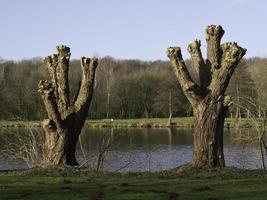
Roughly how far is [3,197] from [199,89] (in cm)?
686

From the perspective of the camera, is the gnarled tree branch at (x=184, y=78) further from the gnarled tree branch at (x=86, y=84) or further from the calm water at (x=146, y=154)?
the calm water at (x=146, y=154)

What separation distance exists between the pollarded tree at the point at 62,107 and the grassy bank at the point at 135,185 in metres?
1.81

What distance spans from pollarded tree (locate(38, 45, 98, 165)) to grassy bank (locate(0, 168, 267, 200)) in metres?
1.81

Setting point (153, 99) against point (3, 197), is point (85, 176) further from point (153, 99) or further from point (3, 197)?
point (153, 99)

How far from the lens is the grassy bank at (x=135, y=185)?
11.0 meters

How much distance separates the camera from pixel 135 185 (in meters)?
12.4

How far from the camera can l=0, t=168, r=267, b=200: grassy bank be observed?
11.0m

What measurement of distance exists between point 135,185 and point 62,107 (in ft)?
19.5

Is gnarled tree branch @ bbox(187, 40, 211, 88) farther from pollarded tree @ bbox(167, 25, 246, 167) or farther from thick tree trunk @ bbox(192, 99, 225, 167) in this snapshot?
thick tree trunk @ bbox(192, 99, 225, 167)

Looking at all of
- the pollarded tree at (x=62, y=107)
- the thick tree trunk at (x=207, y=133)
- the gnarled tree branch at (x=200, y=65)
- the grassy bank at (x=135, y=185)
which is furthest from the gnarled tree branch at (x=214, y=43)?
the pollarded tree at (x=62, y=107)

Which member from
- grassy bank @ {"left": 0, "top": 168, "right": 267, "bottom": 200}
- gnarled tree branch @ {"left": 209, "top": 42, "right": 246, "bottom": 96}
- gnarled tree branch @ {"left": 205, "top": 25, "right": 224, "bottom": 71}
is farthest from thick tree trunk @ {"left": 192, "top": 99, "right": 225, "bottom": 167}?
gnarled tree branch @ {"left": 205, "top": 25, "right": 224, "bottom": 71}

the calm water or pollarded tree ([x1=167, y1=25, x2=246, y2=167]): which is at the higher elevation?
pollarded tree ([x1=167, y1=25, x2=246, y2=167])

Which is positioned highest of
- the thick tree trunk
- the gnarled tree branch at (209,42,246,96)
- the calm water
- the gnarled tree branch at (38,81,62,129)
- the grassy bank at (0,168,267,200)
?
the gnarled tree branch at (209,42,246,96)

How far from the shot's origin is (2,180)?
13836 millimetres
